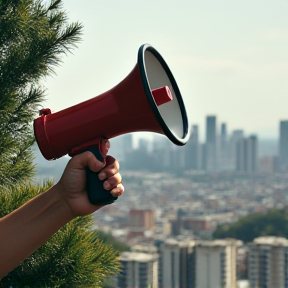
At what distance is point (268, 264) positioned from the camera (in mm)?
35250

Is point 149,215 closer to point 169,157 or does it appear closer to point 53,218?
point 169,157

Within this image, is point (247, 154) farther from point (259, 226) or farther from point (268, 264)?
point (268, 264)

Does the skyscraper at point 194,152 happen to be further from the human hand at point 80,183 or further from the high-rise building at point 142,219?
the human hand at point 80,183

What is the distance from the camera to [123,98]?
1.62 meters

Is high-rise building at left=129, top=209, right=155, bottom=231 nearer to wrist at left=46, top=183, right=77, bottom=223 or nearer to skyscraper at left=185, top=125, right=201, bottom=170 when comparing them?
skyscraper at left=185, top=125, right=201, bottom=170

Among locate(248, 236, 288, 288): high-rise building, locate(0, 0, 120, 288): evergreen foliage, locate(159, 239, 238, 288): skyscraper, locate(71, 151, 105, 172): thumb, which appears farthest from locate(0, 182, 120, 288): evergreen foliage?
locate(159, 239, 238, 288): skyscraper

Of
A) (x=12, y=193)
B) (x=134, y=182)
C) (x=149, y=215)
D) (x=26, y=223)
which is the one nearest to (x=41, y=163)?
(x=12, y=193)

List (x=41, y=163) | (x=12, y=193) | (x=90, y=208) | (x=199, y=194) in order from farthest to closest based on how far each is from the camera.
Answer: (x=199, y=194)
(x=41, y=163)
(x=12, y=193)
(x=90, y=208)

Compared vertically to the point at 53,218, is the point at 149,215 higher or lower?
lower

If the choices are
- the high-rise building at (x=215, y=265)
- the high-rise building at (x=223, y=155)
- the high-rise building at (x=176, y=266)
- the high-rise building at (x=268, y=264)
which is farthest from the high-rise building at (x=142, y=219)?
the high-rise building at (x=223, y=155)

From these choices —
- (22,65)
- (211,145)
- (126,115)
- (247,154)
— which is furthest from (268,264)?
(211,145)

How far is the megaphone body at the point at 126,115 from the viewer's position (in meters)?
1.58

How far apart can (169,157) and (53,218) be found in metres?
82.2

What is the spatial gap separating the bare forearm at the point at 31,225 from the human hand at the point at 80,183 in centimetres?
2
